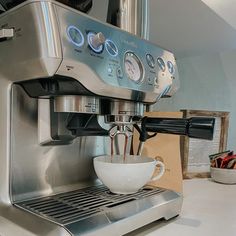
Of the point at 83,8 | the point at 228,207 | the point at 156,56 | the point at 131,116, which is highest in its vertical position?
the point at 83,8

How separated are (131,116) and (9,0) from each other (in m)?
0.29

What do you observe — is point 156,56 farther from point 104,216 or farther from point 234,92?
point 234,92

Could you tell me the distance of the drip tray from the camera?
405 millimetres

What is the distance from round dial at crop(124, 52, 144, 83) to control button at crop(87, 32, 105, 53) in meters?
0.06

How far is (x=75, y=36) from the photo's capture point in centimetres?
38

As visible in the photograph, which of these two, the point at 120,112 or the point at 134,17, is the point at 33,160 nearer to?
the point at 120,112

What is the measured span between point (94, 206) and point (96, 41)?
0.87ft

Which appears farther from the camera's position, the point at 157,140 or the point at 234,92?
the point at 234,92

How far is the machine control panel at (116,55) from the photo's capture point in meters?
0.38

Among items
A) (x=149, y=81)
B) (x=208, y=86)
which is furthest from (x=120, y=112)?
(x=208, y=86)

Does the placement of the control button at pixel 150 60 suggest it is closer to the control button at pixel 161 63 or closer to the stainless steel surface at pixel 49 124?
the control button at pixel 161 63

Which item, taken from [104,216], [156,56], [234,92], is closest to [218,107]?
[234,92]

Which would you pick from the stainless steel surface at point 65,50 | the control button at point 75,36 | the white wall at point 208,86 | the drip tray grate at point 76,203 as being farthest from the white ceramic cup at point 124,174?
the white wall at point 208,86

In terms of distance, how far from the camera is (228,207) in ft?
2.19
